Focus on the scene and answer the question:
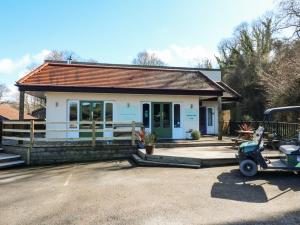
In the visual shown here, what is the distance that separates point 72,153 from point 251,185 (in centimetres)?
836

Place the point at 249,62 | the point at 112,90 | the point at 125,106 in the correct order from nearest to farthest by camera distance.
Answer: the point at 112,90
the point at 125,106
the point at 249,62

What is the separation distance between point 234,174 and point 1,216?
20.7ft

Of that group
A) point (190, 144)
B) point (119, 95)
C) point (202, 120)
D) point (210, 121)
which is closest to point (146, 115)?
point (119, 95)

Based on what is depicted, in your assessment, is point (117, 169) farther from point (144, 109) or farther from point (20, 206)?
point (144, 109)

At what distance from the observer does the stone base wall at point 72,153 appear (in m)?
14.1

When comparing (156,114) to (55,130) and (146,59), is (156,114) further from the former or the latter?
(146,59)

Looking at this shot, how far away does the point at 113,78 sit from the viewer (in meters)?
19.2

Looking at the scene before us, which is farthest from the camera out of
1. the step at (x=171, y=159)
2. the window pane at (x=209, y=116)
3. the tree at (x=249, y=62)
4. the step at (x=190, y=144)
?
the tree at (x=249, y=62)

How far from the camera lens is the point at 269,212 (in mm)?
6137

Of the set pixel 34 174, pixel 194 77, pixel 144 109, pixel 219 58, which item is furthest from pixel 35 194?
pixel 219 58

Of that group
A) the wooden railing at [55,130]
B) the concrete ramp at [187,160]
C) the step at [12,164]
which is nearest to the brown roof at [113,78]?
the wooden railing at [55,130]

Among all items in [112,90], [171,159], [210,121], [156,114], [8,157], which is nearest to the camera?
[171,159]

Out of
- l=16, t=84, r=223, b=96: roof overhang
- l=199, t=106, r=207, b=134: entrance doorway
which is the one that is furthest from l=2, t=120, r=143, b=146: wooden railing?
l=199, t=106, r=207, b=134: entrance doorway

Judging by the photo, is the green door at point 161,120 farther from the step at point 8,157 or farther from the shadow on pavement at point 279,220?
the shadow on pavement at point 279,220
